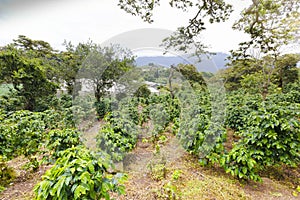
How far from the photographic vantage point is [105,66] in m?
6.71

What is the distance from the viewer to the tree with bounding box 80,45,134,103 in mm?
6531

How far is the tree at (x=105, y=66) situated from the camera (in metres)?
6.53

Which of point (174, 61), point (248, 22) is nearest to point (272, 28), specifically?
point (248, 22)

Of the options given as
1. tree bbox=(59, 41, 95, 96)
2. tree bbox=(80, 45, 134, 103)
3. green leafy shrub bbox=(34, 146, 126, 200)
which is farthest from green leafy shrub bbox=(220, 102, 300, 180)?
tree bbox=(59, 41, 95, 96)

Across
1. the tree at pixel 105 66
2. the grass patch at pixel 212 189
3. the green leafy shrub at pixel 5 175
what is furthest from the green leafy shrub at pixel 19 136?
the tree at pixel 105 66

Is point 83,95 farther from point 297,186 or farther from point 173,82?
point 297,186

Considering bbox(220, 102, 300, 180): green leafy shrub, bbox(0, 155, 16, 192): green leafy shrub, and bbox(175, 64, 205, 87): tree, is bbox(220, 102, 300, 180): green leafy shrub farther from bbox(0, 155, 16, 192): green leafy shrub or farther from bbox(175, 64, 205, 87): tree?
bbox(175, 64, 205, 87): tree

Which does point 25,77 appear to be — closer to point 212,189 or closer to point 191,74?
point 191,74

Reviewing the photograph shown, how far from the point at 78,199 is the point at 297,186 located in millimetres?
3420

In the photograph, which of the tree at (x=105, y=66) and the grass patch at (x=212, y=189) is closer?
the grass patch at (x=212, y=189)

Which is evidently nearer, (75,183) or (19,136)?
(75,183)

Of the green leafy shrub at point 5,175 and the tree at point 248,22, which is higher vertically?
the tree at point 248,22

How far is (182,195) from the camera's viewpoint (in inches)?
87.2

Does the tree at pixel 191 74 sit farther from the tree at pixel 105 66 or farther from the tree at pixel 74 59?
the tree at pixel 74 59
